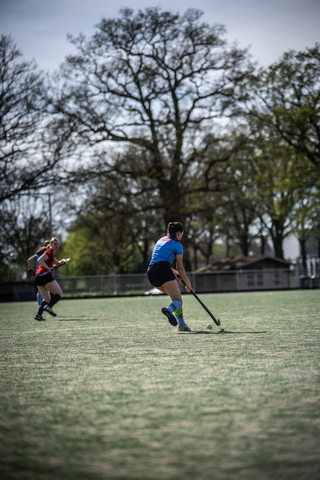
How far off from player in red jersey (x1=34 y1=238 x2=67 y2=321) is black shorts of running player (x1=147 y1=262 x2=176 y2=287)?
4383 millimetres

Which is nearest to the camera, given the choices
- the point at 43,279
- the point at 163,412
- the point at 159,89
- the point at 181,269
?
the point at 163,412

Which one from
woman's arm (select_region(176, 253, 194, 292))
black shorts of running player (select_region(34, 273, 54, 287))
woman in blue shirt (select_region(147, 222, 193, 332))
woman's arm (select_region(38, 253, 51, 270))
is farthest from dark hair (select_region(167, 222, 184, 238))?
black shorts of running player (select_region(34, 273, 54, 287))

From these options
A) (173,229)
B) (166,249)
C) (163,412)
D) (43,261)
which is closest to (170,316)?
(166,249)

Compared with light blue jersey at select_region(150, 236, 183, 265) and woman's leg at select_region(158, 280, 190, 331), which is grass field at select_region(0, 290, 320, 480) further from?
light blue jersey at select_region(150, 236, 183, 265)

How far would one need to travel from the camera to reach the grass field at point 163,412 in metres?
2.98

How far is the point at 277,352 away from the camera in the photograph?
7.01 meters

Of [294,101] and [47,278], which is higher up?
[294,101]

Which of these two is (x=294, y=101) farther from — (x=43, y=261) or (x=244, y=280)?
(x=43, y=261)

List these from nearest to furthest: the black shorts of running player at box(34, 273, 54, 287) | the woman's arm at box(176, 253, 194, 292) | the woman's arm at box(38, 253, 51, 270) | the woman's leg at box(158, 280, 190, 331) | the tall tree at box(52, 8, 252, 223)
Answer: the woman's arm at box(176, 253, 194, 292) → the woman's leg at box(158, 280, 190, 331) → the woman's arm at box(38, 253, 51, 270) → the black shorts of running player at box(34, 273, 54, 287) → the tall tree at box(52, 8, 252, 223)

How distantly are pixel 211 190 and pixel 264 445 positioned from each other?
33996 millimetres

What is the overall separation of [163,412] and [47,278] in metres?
11.1

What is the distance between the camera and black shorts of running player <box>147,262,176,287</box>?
10109mm

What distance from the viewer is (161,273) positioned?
10.1 m

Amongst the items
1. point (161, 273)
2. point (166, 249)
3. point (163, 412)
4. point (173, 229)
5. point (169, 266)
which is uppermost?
point (173, 229)
